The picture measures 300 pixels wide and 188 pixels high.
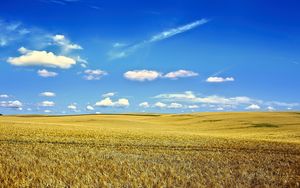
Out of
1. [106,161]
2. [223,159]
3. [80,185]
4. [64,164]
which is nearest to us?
[80,185]

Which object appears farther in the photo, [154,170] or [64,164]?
[64,164]

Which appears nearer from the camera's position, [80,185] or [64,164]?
[80,185]


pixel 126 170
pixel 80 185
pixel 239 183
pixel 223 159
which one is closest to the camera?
pixel 80 185

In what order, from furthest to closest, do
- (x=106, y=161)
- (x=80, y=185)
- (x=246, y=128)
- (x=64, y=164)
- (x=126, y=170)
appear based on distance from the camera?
(x=246, y=128), (x=106, y=161), (x=64, y=164), (x=126, y=170), (x=80, y=185)

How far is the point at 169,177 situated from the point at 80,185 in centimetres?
315

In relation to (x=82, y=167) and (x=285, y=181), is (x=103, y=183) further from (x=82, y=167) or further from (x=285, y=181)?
(x=285, y=181)

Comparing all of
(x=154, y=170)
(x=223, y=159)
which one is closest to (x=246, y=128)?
(x=223, y=159)

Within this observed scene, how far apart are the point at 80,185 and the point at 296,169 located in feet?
31.7

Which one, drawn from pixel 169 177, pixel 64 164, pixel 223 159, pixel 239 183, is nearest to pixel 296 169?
pixel 223 159

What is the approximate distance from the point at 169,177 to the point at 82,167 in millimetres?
3784

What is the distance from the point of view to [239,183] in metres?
13.2

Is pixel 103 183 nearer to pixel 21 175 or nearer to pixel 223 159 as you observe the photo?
pixel 21 175

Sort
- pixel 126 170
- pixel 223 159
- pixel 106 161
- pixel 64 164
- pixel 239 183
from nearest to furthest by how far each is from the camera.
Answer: pixel 239 183 → pixel 126 170 → pixel 64 164 → pixel 106 161 → pixel 223 159

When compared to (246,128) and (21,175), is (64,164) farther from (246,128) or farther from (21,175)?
(246,128)
